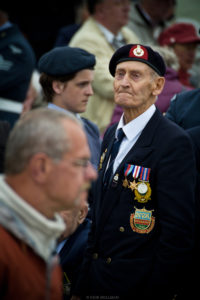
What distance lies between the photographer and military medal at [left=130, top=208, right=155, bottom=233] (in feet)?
9.66

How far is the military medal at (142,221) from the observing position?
2.95 meters

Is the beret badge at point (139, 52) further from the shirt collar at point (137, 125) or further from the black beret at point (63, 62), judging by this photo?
the black beret at point (63, 62)

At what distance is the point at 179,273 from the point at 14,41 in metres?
3.63

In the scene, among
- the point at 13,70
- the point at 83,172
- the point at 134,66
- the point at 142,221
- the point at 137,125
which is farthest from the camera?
the point at 13,70

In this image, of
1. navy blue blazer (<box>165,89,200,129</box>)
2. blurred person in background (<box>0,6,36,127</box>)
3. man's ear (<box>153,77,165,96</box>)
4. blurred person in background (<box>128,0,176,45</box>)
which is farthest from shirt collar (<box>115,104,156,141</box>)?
blurred person in background (<box>128,0,176,45</box>)

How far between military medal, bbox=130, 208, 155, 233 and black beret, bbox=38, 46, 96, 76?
1.49 meters

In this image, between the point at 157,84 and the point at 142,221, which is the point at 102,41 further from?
the point at 142,221

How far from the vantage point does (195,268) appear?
3.19 meters

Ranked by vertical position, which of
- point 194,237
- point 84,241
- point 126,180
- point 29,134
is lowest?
point 84,241

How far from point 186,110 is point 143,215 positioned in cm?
111

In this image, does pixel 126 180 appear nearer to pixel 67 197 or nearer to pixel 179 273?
pixel 179 273

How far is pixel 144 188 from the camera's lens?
295 cm

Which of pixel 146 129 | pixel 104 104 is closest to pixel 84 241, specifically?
pixel 146 129

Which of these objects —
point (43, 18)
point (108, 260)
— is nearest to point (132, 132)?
point (108, 260)
